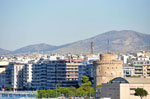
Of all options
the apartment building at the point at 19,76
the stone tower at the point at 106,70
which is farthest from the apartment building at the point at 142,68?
the apartment building at the point at 19,76

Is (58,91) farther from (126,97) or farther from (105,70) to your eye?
(126,97)

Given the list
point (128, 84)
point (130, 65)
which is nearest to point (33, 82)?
point (130, 65)

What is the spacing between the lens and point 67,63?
148 meters

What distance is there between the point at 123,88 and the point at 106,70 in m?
25.4

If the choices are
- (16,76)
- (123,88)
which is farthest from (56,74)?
(123,88)

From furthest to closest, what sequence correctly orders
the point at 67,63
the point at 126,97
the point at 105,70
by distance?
the point at 67,63
the point at 105,70
the point at 126,97

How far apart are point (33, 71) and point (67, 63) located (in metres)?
18.3

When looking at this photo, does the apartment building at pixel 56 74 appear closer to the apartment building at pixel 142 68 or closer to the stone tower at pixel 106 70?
the apartment building at pixel 142 68

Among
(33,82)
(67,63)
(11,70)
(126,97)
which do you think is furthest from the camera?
(11,70)

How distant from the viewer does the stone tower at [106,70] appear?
392ft

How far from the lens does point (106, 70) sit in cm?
12056

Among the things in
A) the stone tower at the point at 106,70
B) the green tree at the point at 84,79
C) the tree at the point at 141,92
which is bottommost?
the tree at the point at 141,92

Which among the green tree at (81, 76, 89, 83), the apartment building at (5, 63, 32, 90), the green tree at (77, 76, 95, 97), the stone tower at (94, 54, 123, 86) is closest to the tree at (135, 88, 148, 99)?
the green tree at (77, 76, 95, 97)

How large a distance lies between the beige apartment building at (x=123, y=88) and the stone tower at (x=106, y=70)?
66.3 ft
